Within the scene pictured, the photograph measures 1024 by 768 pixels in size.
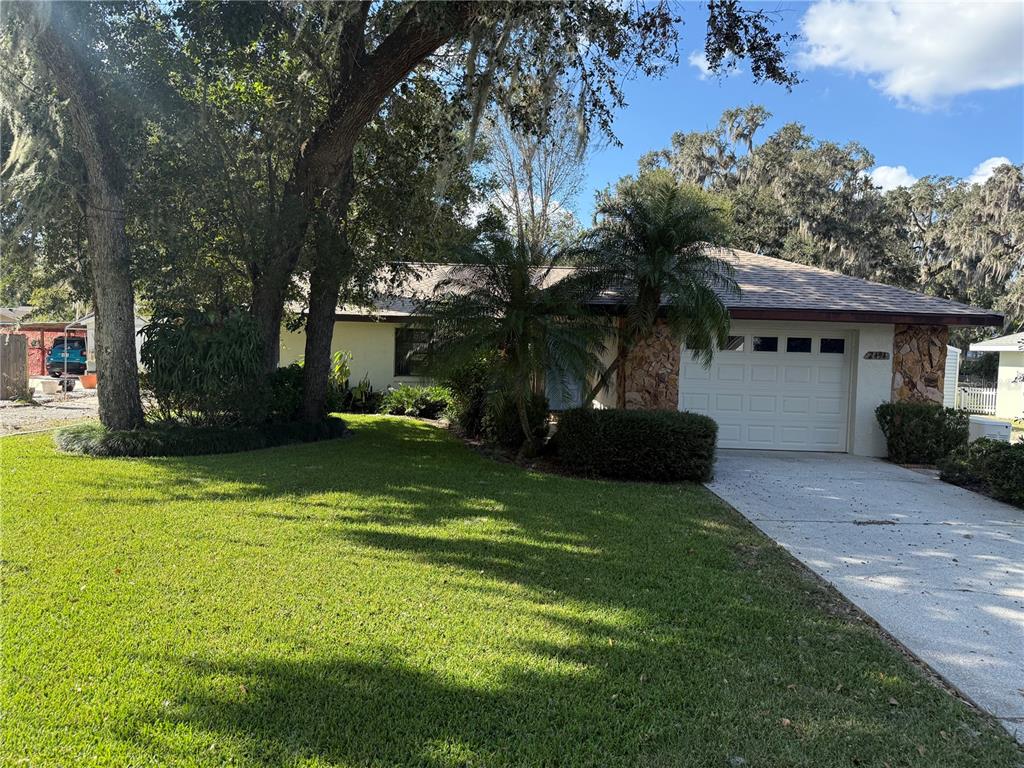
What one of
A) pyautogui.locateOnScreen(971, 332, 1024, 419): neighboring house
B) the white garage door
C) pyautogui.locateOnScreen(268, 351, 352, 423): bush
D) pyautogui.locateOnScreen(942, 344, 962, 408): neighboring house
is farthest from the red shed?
pyautogui.locateOnScreen(971, 332, 1024, 419): neighboring house

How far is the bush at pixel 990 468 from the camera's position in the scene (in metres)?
7.52

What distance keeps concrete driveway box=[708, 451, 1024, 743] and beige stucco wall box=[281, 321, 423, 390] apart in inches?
383

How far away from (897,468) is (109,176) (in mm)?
12582

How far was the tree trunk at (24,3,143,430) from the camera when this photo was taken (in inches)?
333

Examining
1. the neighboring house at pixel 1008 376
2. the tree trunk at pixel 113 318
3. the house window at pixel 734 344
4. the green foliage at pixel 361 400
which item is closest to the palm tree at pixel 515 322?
the house window at pixel 734 344

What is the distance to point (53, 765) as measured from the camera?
2.51 m

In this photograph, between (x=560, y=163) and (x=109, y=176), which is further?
(x=560, y=163)

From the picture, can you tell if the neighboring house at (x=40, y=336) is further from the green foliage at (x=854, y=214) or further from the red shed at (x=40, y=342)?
the green foliage at (x=854, y=214)

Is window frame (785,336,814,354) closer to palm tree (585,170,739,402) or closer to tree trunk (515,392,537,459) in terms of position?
palm tree (585,170,739,402)

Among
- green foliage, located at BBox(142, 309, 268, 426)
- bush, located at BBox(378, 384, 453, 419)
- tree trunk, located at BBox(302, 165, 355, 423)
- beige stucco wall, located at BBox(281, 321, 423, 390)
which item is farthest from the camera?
beige stucco wall, located at BBox(281, 321, 423, 390)

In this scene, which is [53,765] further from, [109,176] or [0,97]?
[0,97]

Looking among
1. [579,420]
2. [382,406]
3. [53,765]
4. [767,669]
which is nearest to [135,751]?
[53,765]

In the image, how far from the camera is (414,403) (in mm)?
15328

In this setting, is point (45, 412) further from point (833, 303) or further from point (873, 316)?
point (873, 316)
